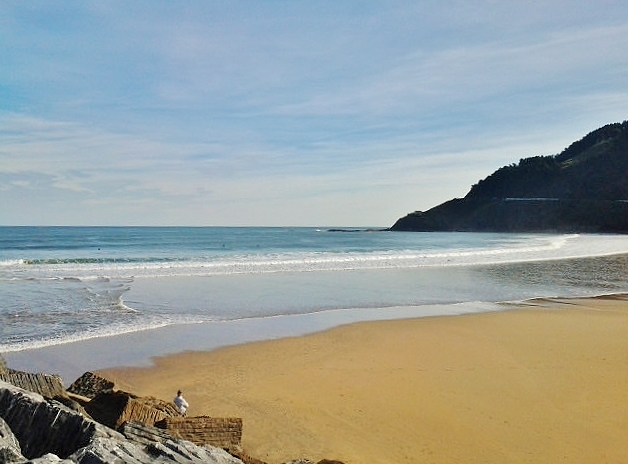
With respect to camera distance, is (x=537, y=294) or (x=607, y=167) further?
(x=607, y=167)

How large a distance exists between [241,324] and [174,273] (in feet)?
42.5

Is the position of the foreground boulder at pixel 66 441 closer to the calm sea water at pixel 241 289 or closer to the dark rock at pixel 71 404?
the dark rock at pixel 71 404

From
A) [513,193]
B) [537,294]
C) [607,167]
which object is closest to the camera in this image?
[537,294]

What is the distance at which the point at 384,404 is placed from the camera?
25.7 feet

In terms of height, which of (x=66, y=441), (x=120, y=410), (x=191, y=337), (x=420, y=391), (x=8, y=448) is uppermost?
(x=8, y=448)

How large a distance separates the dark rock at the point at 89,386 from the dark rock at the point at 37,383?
3.36 feet

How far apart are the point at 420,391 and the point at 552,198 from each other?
11672 centimetres

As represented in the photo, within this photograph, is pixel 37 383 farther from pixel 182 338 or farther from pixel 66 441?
pixel 182 338

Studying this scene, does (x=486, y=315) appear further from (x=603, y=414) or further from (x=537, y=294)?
(x=603, y=414)

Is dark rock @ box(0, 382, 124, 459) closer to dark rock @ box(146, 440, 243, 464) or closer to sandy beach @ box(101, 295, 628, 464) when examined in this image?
dark rock @ box(146, 440, 243, 464)

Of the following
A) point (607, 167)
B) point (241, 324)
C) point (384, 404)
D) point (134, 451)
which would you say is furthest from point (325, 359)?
point (607, 167)

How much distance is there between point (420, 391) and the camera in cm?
845

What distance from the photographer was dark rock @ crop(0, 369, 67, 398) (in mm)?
6180

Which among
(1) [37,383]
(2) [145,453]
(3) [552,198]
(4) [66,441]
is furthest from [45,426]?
(3) [552,198]
